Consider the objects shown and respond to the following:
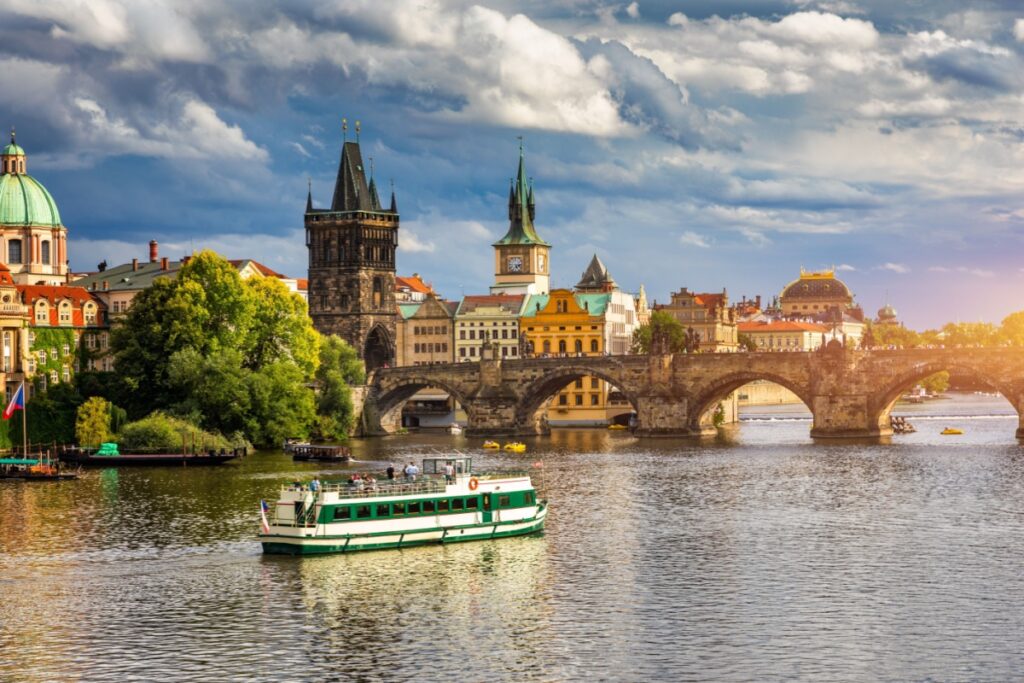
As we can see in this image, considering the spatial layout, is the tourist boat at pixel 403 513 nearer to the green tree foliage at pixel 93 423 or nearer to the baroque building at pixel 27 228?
the green tree foliage at pixel 93 423

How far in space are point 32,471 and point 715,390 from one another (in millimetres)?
60057

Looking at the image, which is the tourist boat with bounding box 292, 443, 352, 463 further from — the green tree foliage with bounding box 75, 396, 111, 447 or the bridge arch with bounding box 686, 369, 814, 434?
the bridge arch with bounding box 686, 369, 814, 434

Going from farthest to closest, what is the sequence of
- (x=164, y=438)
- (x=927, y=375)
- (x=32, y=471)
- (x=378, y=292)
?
(x=378, y=292), (x=927, y=375), (x=164, y=438), (x=32, y=471)

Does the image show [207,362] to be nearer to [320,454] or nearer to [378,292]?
[320,454]

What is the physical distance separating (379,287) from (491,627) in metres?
126

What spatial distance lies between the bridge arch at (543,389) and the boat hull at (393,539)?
70.3 m

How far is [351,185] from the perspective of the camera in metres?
177

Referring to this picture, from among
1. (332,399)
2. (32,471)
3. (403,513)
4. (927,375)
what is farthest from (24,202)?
(403,513)

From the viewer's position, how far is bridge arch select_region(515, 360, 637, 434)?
14112cm

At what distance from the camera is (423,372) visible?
149m

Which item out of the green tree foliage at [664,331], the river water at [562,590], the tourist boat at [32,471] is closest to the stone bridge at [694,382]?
the green tree foliage at [664,331]

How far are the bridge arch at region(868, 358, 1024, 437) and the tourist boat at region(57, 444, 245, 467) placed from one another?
50.2 m

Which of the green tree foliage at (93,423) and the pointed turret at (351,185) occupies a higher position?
the pointed turret at (351,185)

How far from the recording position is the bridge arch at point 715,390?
133 metres
